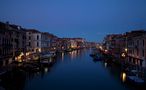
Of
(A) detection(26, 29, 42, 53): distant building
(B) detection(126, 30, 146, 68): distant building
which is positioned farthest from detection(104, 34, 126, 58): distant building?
(A) detection(26, 29, 42, 53): distant building

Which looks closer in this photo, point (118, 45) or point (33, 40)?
point (118, 45)

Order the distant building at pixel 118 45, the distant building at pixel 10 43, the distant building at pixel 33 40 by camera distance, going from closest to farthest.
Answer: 1. the distant building at pixel 10 43
2. the distant building at pixel 118 45
3. the distant building at pixel 33 40

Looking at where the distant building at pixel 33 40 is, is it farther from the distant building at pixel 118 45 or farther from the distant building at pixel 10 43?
the distant building at pixel 118 45

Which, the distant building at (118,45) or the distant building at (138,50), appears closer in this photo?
the distant building at (138,50)

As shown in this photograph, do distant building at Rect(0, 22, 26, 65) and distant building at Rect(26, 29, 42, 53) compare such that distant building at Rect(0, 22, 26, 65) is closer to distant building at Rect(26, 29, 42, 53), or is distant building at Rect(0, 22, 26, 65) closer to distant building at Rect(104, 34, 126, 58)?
distant building at Rect(26, 29, 42, 53)

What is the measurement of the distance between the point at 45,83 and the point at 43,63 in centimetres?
2116

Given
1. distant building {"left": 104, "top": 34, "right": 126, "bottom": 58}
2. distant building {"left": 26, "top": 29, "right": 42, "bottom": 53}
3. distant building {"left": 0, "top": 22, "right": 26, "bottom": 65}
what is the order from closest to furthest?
1. distant building {"left": 0, "top": 22, "right": 26, "bottom": 65}
2. distant building {"left": 104, "top": 34, "right": 126, "bottom": 58}
3. distant building {"left": 26, "top": 29, "right": 42, "bottom": 53}

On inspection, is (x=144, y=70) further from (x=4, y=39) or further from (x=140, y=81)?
(x=4, y=39)

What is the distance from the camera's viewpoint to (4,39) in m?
46.2

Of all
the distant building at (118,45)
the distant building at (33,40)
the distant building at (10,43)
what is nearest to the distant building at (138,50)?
the distant building at (118,45)

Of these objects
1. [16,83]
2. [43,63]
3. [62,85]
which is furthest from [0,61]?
[43,63]

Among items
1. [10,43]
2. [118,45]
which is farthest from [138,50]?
[118,45]

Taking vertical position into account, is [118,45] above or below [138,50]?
above

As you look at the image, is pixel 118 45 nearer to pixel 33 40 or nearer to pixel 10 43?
pixel 33 40
